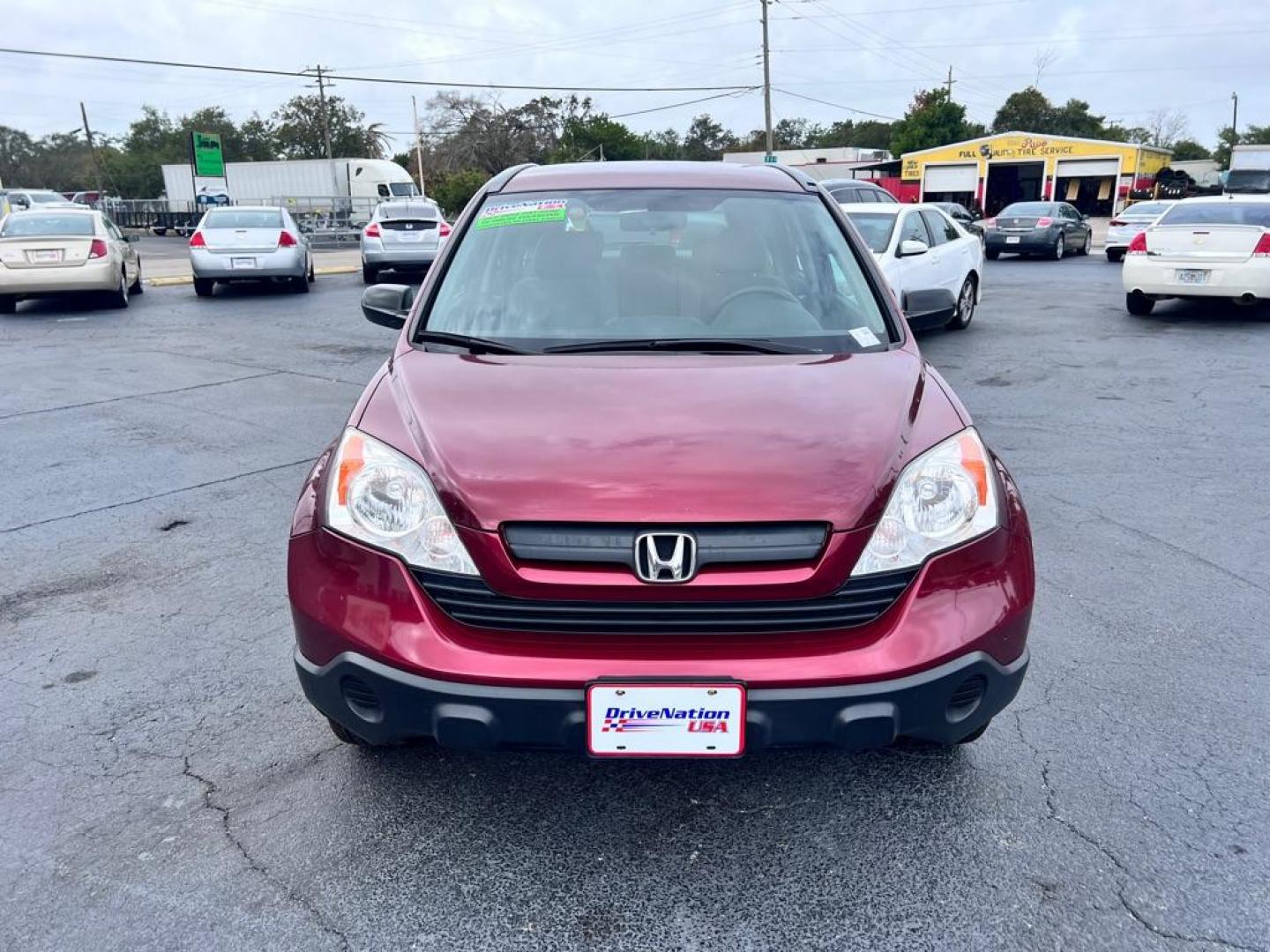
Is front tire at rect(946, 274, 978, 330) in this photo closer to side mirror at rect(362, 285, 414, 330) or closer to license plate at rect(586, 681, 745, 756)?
side mirror at rect(362, 285, 414, 330)

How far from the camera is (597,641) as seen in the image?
2209 mm

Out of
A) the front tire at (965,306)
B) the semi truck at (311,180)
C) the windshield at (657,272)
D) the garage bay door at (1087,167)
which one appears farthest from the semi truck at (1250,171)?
the windshield at (657,272)

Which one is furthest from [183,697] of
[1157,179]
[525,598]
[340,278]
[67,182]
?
[67,182]

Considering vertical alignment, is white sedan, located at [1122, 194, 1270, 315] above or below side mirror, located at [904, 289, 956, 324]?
below

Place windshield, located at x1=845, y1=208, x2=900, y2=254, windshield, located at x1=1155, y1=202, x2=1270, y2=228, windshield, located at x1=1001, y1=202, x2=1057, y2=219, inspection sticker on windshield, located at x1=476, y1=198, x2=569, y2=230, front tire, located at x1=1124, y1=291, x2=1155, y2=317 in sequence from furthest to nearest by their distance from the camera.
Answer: windshield, located at x1=1001, y1=202, x2=1057, y2=219, front tire, located at x1=1124, y1=291, x2=1155, y2=317, windshield, located at x1=1155, y1=202, x2=1270, y2=228, windshield, located at x1=845, y1=208, x2=900, y2=254, inspection sticker on windshield, located at x1=476, y1=198, x2=569, y2=230

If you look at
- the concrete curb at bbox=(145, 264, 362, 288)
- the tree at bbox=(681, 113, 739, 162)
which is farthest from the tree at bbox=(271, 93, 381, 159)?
the concrete curb at bbox=(145, 264, 362, 288)

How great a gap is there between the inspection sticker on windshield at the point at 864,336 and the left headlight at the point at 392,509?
1.48 metres

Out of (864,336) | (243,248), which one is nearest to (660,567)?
(864,336)

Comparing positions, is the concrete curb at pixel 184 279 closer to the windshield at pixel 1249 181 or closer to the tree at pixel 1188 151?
the windshield at pixel 1249 181

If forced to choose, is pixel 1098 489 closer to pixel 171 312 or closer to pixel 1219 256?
pixel 1219 256

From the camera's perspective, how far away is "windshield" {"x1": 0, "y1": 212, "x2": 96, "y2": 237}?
44.0ft

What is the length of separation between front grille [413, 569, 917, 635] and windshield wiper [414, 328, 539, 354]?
98 cm

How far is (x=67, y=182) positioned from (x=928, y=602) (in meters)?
107

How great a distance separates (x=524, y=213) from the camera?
3.57 meters
